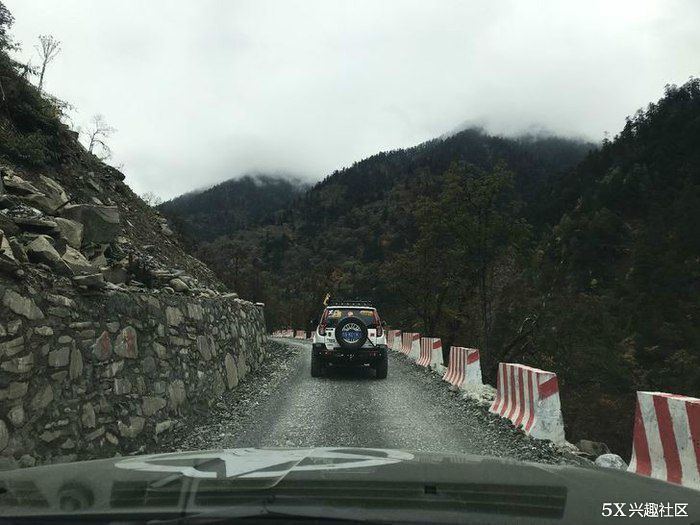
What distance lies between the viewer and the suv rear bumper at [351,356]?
14.1m

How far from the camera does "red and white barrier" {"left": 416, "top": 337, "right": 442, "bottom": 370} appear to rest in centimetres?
1697

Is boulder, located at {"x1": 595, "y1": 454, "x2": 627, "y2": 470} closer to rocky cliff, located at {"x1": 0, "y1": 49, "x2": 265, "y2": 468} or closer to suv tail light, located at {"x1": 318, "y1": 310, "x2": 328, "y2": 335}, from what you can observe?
rocky cliff, located at {"x1": 0, "y1": 49, "x2": 265, "y2": 468}

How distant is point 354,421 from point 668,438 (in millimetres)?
5319

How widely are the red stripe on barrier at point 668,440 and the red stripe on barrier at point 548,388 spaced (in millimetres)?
2596

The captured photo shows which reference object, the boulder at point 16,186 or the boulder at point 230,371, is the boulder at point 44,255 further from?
the boulder at point 230,371

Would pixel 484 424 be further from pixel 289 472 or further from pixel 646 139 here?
pixel 646 139

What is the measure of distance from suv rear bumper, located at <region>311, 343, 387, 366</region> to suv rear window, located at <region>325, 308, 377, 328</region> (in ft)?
2.57

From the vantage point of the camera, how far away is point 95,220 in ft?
29.0

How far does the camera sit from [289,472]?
1.87 m

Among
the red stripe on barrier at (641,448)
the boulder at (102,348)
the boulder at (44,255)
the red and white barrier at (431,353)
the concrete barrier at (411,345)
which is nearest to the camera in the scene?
the red stripe on barrier at (641,448)

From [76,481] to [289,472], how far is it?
0.73 metres

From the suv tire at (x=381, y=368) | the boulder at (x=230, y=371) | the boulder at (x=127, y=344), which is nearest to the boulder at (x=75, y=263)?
the boulder at (x=127, y=344)

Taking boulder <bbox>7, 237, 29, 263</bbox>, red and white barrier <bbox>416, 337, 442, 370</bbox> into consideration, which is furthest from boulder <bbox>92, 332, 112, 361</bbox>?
red and white barrier <bbox>416, 337, 442, 370</bbox>

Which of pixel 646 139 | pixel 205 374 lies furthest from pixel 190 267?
pixel 646 139
